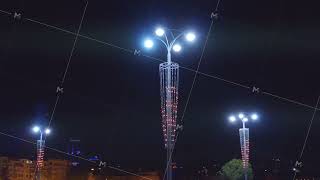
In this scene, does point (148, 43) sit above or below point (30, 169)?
below

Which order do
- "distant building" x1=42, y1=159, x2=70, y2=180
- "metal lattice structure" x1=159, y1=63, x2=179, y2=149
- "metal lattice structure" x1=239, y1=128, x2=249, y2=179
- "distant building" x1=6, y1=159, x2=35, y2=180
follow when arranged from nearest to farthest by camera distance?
"metal lattice structure" x1=159, y1=63, x2=179, y2=149 < "metal lattice structure" x1=239, y1=128, x2=249, y2=179 < "distant building" x1=6, y1=159, x2=35, y2=180 < "distant building" x1=42, y1=159, x2=70, y2=180

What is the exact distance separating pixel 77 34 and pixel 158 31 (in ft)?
10.8

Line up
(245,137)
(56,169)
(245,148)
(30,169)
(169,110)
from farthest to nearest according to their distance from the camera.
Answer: (56,169) < (30,169) < (245,137) < (245,148) < (169,110)

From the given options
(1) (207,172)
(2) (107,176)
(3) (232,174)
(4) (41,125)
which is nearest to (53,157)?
(2) (107,176)

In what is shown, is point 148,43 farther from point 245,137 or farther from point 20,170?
point 20,170

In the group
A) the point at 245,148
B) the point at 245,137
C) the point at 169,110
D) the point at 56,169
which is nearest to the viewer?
the point at 169,110

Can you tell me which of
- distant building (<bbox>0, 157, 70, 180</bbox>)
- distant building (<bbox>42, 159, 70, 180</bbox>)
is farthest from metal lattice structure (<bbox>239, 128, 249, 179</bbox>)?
distant building (<bbox>42, 159, 70, 180</bbox>)

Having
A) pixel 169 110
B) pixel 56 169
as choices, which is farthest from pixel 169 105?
pixel 56 169

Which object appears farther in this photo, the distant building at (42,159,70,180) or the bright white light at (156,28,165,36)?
the distant building at (42,159,70,180)

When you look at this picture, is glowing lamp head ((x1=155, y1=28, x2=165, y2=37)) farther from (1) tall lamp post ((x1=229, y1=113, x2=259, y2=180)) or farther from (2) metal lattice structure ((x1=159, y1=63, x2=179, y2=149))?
(1) tall lamp post ((x1=229, y1=113, x2=259, y2=180))

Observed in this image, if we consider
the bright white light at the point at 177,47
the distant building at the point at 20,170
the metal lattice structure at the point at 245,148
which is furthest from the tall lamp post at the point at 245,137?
the distant building at the point at 20,170

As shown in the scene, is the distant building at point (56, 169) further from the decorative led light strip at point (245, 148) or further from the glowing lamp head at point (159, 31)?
the glowing lamp head at point (159, 31)

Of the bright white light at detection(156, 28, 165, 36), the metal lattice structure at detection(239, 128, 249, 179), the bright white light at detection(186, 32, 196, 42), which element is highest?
the bright white light at detection(156, 28, 165, 36)

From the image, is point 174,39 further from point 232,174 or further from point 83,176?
point 83,176
